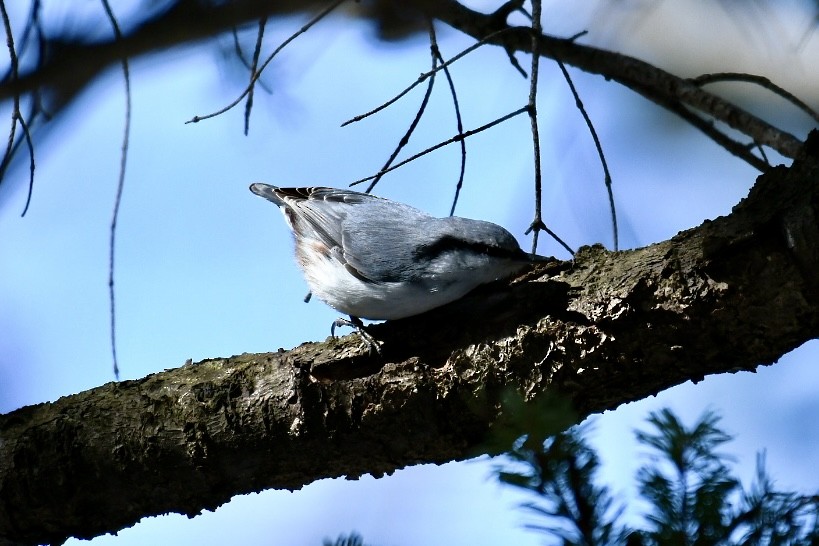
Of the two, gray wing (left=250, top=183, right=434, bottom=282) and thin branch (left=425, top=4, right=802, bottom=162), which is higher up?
thin branch (left=425, top=4, right=802, bottom=162)

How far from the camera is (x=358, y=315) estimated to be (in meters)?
2.86

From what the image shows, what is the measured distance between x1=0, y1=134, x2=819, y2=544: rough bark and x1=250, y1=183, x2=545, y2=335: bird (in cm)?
12

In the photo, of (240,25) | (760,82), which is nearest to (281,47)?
(240,25)

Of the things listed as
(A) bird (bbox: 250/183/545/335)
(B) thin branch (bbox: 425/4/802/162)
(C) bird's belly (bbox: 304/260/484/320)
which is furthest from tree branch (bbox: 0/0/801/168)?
(C) bird's belly (bbox: 304/260/484/320)

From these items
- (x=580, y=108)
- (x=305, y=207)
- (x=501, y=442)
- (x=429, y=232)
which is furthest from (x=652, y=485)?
(x=305, y=207)

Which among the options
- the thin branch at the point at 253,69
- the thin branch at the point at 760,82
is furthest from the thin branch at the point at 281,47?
the thin branch at the point at 760,82

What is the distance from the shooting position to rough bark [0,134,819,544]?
202cm

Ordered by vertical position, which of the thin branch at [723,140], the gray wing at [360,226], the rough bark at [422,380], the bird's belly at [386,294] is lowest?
the rough bark at [422,380]

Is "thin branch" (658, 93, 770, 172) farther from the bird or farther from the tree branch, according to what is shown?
the bird

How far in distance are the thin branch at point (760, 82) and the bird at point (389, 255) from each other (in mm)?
997

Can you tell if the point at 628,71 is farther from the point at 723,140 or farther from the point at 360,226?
the point at 360,226

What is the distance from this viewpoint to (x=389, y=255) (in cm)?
296

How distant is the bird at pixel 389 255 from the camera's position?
269 centimetres

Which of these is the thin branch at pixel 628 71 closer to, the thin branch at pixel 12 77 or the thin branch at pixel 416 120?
the thin branch at pixel 416 120
